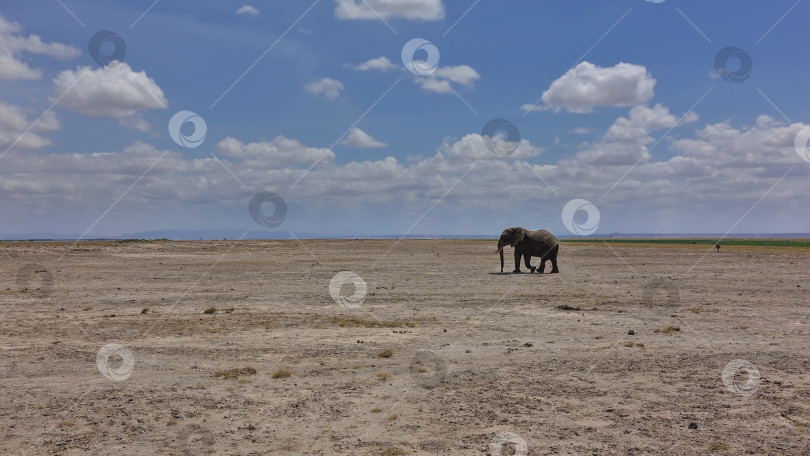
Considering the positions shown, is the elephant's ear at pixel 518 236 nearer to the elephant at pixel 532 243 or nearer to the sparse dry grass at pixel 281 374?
the elephant at pixel 532 243

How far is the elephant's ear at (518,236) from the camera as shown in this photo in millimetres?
35125

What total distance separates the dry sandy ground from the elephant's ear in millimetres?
12649

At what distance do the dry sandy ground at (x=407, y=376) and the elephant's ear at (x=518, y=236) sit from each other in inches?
498

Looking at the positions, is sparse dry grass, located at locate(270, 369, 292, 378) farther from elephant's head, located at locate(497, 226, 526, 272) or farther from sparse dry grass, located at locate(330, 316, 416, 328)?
elephant's head, located at locate(497, 226, 526, 272)

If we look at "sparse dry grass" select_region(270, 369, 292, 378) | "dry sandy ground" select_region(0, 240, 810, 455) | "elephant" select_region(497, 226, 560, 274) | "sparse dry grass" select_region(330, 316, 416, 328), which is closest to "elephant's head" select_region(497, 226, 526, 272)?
"elephant" select_region(497, 226, 560, 274)

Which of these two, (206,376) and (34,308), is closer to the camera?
(206,376)

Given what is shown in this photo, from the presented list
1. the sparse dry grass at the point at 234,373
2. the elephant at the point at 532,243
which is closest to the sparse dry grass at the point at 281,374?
the sparse dry grass at the point at 234,373

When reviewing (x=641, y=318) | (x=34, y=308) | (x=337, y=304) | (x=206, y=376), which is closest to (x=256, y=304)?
(x=337, y=304)

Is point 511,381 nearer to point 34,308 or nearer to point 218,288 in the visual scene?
point 34,308

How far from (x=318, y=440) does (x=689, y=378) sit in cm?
690

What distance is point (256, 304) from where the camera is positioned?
69.7 feet

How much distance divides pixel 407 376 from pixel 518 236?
82.9ft

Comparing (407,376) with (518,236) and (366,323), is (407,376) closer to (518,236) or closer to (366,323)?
(366,323)

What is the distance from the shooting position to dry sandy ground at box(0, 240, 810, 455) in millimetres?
7930
